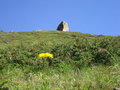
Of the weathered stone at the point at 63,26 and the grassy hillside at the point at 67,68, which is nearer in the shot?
the grassy hillside at the point at 67,68

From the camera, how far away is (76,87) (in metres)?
3.23

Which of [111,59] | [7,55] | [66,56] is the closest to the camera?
[111,59]

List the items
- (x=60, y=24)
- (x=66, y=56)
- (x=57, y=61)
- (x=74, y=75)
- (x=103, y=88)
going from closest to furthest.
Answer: (x=103, y=88) → (x=74, y=75) → (x=57, y=61) → (x=66, y=56) → (x=60, y=24)

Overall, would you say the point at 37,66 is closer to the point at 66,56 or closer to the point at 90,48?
the point at 66,56

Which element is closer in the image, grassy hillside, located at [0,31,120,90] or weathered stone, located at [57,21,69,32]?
grassy hillside, located at [0,31,120,90]

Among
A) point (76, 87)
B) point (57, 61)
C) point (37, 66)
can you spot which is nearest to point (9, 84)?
point (76, 87)

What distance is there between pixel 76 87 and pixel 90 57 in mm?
3273

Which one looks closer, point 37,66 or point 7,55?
point 37,66

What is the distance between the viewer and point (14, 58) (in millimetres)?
7246

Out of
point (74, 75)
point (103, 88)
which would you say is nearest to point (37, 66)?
point (74, 75)

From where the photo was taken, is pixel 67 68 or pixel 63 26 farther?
pixel 63 26

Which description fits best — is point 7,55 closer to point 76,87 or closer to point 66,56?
point 66,56

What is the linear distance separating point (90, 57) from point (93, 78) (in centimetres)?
289

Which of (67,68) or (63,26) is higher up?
(63,26)
